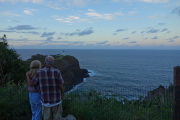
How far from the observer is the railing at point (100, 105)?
632cm

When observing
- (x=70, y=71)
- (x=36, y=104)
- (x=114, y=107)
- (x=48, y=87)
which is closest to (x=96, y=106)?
(x=114, y=107)

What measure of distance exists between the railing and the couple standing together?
1.86m

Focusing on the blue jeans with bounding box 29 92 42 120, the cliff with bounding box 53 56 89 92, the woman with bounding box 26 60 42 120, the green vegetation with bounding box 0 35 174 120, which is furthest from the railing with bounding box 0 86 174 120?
the cliff with bounding box 53 56 89 92

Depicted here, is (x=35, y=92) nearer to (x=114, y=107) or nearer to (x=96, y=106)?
(x=96, y=106)

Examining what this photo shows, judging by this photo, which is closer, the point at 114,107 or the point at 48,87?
the point at 48,87

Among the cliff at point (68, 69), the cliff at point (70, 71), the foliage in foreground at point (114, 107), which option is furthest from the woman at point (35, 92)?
the cliff at point (70, 71)

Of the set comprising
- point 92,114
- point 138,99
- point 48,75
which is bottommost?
point 92,114

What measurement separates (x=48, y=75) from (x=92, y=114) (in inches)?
104

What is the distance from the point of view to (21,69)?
48.1ft

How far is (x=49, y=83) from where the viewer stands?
16.4 ft

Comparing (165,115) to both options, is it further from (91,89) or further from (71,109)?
(71,109)

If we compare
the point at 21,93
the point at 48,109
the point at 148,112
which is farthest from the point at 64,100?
the point at 148,112

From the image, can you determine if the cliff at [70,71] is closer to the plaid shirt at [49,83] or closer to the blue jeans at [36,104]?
the blue jeans at [36,104]

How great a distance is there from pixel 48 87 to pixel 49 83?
105 millimetres
